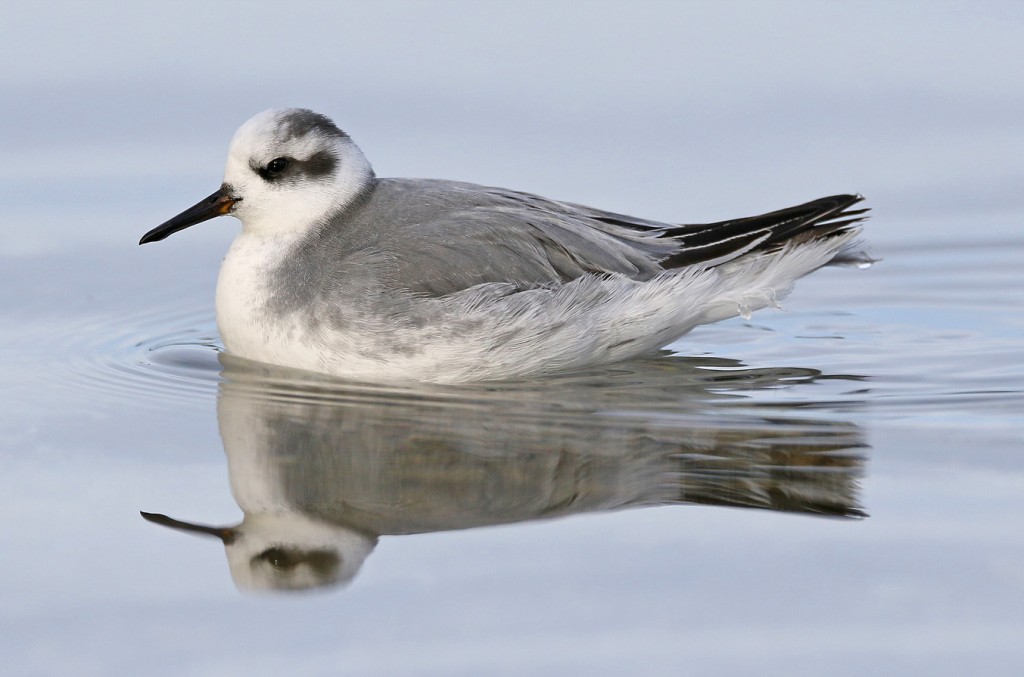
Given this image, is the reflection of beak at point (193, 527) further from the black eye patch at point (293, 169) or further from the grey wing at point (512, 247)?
the black eye patch at point (293, 169)

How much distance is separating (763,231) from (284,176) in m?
2.54

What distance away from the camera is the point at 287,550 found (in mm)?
6152

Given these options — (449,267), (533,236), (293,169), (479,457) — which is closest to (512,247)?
(533,236)

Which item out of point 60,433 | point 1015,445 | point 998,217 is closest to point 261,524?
point 60,433

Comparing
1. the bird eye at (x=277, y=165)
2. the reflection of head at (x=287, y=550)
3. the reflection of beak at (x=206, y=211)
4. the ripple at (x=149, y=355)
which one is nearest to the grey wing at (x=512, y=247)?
the bird eye at (x=277, y=165)

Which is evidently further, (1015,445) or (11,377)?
(11,377)

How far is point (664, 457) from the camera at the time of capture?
6.95 meters

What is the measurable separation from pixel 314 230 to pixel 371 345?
2.64 feet

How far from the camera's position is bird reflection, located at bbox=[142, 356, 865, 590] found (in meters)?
6.30

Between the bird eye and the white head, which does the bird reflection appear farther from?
the bird eye

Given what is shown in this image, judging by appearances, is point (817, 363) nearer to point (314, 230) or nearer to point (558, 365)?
point (558, 365)

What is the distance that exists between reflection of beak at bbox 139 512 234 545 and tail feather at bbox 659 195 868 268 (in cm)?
315

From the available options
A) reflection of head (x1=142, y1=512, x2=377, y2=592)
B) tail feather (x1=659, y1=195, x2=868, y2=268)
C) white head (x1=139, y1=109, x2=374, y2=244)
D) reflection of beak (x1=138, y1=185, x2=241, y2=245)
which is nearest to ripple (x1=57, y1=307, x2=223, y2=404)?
reflection of beak (x1=138, y1=185, x2=241, y2=245)

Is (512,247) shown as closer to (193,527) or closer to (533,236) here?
(533,236)
